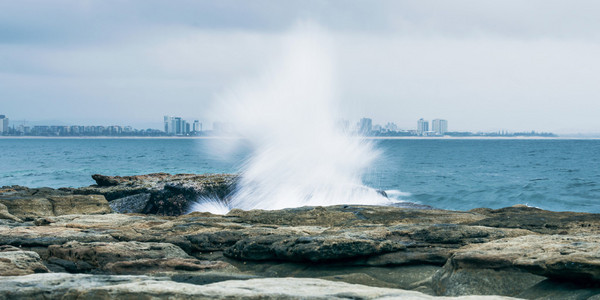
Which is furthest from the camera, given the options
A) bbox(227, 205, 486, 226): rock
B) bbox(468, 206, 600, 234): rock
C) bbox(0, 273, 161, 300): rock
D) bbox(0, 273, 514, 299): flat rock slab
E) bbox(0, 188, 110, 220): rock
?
bbox(0, 188, 110, 220): rock

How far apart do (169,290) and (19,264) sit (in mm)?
2374

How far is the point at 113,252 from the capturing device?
6422 millimetres

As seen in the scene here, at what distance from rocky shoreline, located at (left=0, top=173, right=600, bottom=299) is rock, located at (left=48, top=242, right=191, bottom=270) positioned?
0.04 ft

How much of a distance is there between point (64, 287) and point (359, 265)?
321 cm

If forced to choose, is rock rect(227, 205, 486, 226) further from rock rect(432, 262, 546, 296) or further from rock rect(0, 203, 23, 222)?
rock rect(0, 203, 23, 222)

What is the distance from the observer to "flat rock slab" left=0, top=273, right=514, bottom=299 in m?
3.94

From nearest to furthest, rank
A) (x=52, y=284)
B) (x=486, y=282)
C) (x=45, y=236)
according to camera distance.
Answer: (x=52, y=284) → (x=486, y=282) → (x=45, y=236)

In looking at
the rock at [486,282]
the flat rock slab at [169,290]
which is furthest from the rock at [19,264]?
the rock at [486,282]

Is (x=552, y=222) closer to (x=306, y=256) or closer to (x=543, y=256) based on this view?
(x=543, y=256)

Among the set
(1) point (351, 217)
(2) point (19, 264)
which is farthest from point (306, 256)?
(1) point (351, 217)

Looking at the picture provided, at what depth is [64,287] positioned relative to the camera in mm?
4273

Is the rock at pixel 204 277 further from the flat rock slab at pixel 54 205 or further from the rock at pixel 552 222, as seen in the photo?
the flat rock slab at pixel 54 205

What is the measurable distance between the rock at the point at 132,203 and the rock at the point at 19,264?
29.9 feet

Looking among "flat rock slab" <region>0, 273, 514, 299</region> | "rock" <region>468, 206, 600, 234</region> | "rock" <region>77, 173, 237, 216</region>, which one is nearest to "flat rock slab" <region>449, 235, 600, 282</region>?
"flat rock slab" <region>0, 273, 514, 299</region>
